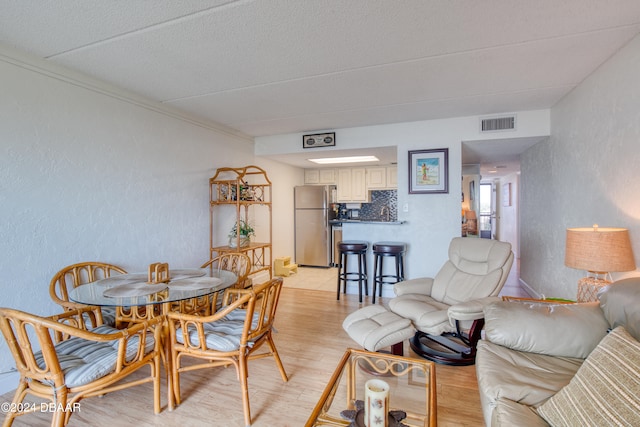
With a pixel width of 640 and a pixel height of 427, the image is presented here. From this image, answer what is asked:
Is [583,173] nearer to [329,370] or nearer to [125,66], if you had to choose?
[329,370]

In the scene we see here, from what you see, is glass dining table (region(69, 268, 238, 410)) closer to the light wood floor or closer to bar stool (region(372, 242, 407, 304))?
the light wood floor

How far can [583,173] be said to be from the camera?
8.96 ft

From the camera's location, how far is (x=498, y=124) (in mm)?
3715

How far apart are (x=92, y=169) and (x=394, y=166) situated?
4.81 m

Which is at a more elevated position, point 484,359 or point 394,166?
point 394,166

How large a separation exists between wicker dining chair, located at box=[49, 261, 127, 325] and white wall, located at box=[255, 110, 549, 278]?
308 centimetres

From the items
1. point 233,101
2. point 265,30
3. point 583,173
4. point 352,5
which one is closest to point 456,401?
point 583,173

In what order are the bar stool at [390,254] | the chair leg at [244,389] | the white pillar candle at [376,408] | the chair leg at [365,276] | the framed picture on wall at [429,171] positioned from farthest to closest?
the chair leg at [365,276] < the framed picture on wall at [429,171] < the bar stool at [390,254] < the chair leg at [244,389] < the white pillar candle at [376,408]

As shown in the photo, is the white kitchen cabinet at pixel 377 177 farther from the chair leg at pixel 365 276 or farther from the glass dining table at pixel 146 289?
the glass dining table at pixel 146 289

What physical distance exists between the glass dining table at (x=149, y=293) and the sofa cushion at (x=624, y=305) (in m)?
2.19

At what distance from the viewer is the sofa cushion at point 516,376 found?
129 cm

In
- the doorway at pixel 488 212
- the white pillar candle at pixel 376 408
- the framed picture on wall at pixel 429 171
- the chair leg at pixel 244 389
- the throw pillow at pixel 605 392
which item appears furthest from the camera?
the doorway at pixel 488 212

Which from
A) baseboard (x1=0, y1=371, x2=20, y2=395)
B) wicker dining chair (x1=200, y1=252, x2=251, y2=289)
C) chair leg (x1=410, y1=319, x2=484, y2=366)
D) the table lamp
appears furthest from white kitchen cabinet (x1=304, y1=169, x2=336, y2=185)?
baseboard (x1=0, y1=371, x2=20, y2=395)

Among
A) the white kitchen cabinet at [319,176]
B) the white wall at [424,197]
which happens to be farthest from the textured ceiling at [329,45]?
the white kitchen cabinet at [319,176]
